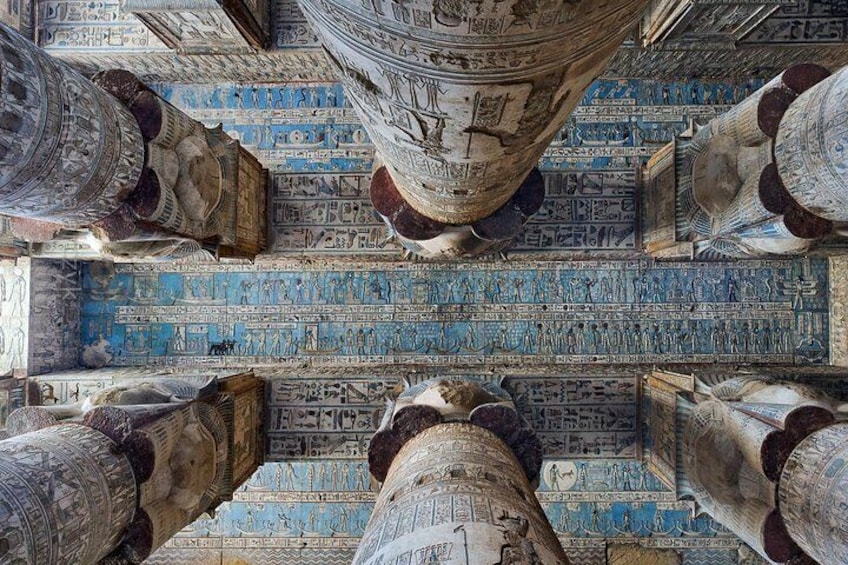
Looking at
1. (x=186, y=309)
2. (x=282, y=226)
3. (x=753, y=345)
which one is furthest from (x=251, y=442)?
(x=753, y=345)

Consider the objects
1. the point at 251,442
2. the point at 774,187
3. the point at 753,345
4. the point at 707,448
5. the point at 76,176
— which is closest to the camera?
the point at 76,176

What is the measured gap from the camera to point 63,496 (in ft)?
9.68

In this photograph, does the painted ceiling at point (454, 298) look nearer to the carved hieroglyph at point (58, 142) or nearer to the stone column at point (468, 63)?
the carved hieroglyph at point (58, 142)

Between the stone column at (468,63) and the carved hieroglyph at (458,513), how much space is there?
1.47 metres

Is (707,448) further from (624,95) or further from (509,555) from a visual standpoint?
(624,95)

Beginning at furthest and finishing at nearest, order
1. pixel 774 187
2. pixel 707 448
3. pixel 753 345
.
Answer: pixel 753 345, pixel 707 448, pixel 774 187

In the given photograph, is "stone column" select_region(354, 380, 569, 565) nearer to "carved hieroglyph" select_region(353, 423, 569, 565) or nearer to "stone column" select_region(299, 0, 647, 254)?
"carved hieroglyph" select_region(353, 423, 569, 565)

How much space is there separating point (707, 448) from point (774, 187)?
211cm

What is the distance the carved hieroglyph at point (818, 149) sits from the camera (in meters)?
3.12

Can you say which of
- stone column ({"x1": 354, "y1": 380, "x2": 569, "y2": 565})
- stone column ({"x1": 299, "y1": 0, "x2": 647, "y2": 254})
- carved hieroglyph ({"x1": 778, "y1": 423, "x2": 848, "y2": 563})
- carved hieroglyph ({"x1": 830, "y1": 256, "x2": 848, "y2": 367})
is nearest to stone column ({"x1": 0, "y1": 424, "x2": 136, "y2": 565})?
stone column ({"x1": 354, "y1": 380, "x2": 569, "y2": 565})

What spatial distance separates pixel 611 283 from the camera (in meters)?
6.00

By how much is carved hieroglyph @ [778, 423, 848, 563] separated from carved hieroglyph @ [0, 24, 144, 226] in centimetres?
471

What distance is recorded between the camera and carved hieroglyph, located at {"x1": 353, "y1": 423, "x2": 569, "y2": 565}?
209cm

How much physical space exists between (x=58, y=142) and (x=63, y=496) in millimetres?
1962
